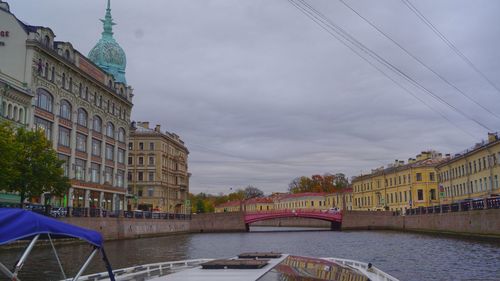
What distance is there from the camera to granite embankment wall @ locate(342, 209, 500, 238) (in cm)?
3896

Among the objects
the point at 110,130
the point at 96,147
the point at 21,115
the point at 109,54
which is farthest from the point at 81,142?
the point at 109,54

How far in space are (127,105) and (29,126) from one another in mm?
23659

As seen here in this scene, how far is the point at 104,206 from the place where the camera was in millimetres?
58219

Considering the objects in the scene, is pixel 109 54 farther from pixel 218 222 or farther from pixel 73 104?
pixel 218 222

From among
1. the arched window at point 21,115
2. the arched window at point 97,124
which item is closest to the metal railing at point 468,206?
the arched window at point 21,115

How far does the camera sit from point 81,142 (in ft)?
172

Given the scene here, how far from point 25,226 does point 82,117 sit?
49428mm

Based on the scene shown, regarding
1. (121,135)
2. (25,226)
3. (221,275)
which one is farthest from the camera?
(121,135)

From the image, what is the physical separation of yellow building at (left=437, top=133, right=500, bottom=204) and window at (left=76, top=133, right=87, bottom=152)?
139ft

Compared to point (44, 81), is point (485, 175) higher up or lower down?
lower down

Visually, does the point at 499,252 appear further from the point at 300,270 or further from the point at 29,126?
the point at 29,126

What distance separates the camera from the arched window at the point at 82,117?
51969 mm

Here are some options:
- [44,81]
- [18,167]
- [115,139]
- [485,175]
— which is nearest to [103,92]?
[115,139]

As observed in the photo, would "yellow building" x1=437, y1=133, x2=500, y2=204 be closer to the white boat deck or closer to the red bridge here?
the red bridge
